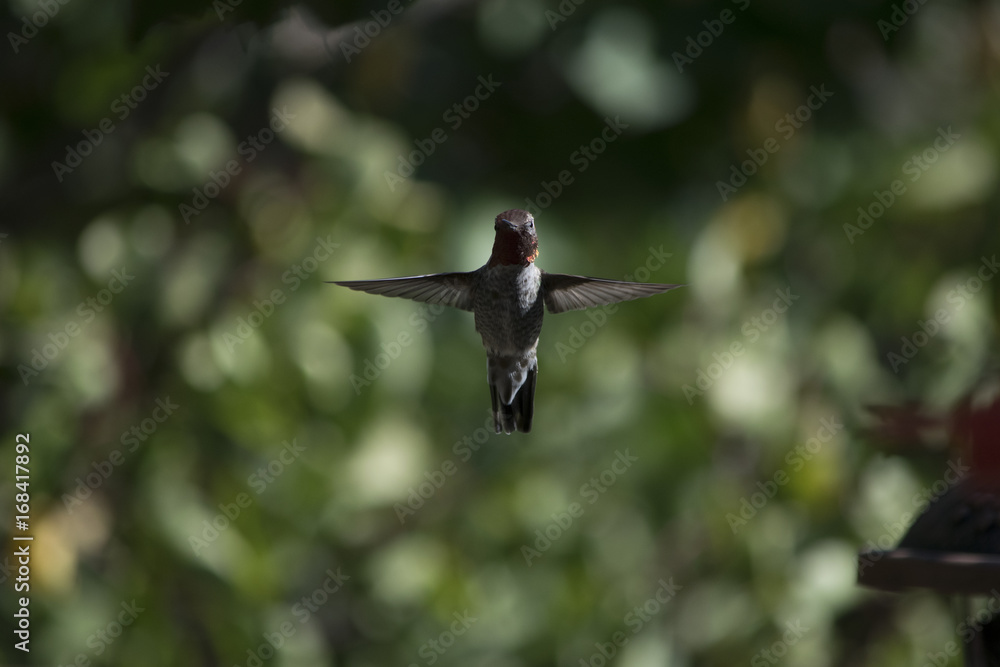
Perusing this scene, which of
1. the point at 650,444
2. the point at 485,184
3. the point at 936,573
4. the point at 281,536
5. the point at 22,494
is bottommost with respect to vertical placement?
the point at 22,494

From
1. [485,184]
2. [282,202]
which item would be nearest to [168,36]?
[282,202]

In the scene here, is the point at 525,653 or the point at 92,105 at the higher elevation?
the point at 92,105

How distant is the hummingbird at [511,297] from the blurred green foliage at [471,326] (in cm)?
75

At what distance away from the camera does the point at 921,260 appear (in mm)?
1854

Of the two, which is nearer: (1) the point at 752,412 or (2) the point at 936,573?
(2) the point at 936,573

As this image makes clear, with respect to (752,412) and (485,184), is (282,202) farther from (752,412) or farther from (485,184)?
(752,412)

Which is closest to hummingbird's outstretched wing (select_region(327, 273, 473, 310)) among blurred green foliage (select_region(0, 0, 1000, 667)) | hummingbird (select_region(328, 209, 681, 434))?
hummingbird (select_region(328, 209, 681, 434))

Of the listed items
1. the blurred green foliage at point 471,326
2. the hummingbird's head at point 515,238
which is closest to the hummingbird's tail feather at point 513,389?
the hummingbird's head at point 515,238

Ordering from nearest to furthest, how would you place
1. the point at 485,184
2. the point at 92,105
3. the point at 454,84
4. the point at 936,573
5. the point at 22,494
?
1. the point at 936,573
2. the point at 485,184
3. the point at 454,84
4. the point at 92,105
5. the point at 22,494

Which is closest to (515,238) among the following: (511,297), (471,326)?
(511,297)

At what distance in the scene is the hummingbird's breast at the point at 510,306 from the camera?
672 mm

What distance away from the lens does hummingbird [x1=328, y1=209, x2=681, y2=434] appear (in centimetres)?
64

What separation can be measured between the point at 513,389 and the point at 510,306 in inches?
2.8

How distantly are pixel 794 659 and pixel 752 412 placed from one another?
0.53 meters
